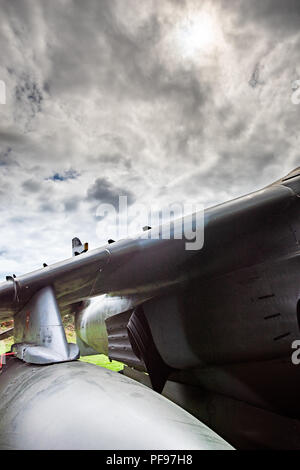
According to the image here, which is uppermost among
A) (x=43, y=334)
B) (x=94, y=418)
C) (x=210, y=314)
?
(x=210, y=314)

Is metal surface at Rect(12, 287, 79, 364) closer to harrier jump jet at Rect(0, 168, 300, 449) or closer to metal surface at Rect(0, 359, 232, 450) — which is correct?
harrier jump jet at Rect(0, 168, 300, 449)

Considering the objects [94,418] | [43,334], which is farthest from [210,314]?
[94,418]

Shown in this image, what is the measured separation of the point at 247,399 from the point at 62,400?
2.17m

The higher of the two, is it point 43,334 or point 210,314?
point 210,314

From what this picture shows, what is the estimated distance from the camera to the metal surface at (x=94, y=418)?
1.09m

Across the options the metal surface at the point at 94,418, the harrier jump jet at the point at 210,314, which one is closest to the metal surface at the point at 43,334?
the harrier jump jet at the point at 210,314

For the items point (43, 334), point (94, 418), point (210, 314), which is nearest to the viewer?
point (94, 418)

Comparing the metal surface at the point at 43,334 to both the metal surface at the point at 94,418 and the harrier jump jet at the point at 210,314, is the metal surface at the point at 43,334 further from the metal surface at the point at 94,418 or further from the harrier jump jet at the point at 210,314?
the metal surface at the point at 94,418

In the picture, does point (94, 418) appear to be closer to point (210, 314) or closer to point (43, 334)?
point (43, 334)

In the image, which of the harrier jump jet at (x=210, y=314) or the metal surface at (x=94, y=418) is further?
the harrier jump jet at (x=210, y=314)

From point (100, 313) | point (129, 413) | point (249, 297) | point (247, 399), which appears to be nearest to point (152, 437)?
point (129, 413)

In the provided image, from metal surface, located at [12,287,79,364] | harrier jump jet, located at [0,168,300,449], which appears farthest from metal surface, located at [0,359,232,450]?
metal surface, located at [12,287,79,364]

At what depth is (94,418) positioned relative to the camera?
1.23m
